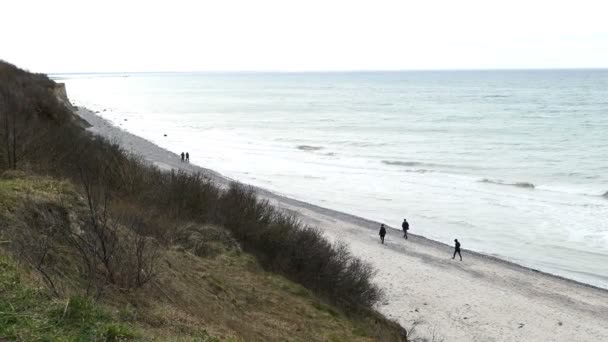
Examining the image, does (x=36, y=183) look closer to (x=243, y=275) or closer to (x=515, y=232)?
(x=243, y=275)

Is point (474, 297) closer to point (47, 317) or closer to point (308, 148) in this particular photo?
point (47, 317)

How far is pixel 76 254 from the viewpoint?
28.0 feet

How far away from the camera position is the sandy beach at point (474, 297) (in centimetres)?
1698

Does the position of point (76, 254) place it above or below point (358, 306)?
above

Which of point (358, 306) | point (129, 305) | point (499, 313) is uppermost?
point (129, 305)

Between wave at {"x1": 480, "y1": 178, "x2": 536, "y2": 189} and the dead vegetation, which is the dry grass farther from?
wave at {"x1": 480, "y1": 178, "x2": 536, "y2": 189}

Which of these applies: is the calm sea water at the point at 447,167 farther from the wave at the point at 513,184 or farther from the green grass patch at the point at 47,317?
the green grass patch at the point at 47,317

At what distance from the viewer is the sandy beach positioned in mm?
16984

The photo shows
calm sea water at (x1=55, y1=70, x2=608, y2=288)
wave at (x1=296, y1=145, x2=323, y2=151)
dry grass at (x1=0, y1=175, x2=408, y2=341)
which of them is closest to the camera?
dry grass at (x1=0, y1=175, x2=408, y2=341)

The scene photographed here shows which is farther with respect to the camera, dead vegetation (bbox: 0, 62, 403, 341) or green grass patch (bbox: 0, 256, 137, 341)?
dead vegetation (bbox: 0, 62, 403, 341)

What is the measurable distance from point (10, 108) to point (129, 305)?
1531 centimetres

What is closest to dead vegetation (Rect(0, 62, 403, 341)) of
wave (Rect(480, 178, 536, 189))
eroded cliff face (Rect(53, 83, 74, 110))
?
wave (Rect(480, 178, 536, 189))

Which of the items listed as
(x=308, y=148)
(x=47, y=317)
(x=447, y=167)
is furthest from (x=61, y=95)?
(x=47, y=317)

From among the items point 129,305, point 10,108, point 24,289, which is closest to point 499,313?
point 129,305
